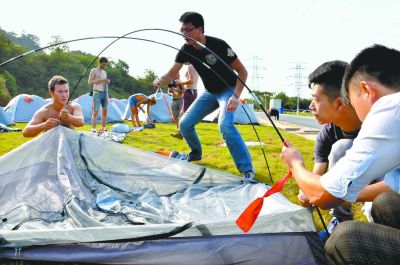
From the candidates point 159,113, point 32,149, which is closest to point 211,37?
point 32,149

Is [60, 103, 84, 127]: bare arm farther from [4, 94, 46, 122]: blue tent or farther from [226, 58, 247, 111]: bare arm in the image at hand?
[4, 94, 46, 122]: blue tent

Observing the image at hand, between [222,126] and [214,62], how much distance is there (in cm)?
74

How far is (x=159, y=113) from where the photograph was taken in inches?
577

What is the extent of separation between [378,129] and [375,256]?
564 millimetres

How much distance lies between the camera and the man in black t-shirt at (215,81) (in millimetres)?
3830

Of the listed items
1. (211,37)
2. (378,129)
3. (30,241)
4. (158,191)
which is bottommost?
(158,191)

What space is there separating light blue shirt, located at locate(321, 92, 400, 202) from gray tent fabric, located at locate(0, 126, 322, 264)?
710mm

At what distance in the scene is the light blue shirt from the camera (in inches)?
49.4

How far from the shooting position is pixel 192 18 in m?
3.79

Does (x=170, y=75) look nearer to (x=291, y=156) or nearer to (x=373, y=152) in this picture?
(x=291, y=156)

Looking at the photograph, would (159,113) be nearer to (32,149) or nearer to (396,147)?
(32,149)

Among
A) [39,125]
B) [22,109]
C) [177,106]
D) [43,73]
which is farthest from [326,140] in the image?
[43,73]


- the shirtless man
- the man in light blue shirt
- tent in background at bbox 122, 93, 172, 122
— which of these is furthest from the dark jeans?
tent in background at bbox 122, 93, 172, 122

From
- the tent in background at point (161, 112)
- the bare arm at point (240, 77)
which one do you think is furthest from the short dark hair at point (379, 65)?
the tent in background at point (161, 112)
